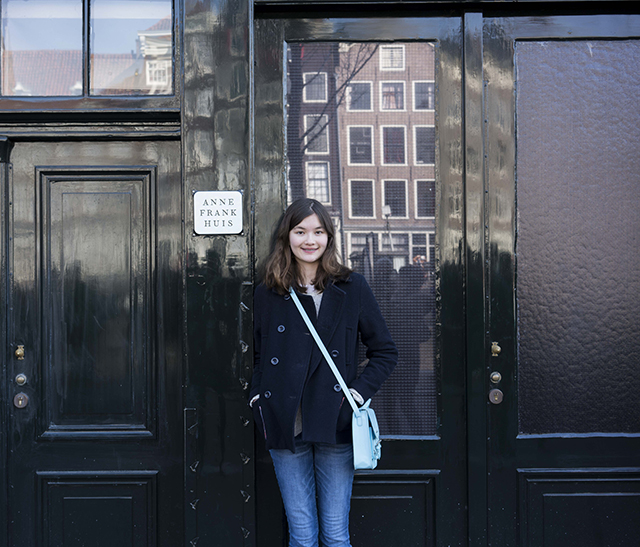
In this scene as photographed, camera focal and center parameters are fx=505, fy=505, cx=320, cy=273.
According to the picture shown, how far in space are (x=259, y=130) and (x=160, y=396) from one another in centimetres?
156

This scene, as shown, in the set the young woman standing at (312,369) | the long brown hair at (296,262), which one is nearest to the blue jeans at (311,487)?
the young woman standing at (312,369)

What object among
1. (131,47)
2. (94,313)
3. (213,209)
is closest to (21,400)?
(94,313)

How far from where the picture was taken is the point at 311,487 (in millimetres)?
2332

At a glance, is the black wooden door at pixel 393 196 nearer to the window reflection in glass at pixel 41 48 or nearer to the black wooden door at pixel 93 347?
the black wooden door at pixel 93 347

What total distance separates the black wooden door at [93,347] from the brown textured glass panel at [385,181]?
86cm

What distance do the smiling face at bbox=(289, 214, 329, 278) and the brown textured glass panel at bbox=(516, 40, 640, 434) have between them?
3.83 feet

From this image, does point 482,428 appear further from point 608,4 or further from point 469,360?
point 608,4

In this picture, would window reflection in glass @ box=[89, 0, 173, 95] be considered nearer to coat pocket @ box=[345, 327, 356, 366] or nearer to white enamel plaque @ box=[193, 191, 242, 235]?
white enamel plaque @ box=[193, 191, 242, 235]

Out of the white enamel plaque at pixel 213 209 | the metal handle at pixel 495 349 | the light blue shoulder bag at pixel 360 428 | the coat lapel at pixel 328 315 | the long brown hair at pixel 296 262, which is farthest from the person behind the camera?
the metal handle at pixel 495 349

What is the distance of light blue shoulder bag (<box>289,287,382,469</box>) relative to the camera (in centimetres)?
212

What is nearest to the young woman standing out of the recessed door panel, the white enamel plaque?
the white enamel plaque

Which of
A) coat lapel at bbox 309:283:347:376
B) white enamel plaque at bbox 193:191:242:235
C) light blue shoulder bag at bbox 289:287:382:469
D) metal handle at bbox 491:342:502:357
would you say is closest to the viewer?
light blue shoulder bag at bbox 289:287:382:469

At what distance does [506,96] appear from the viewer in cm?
277

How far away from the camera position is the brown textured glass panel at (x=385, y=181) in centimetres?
279
